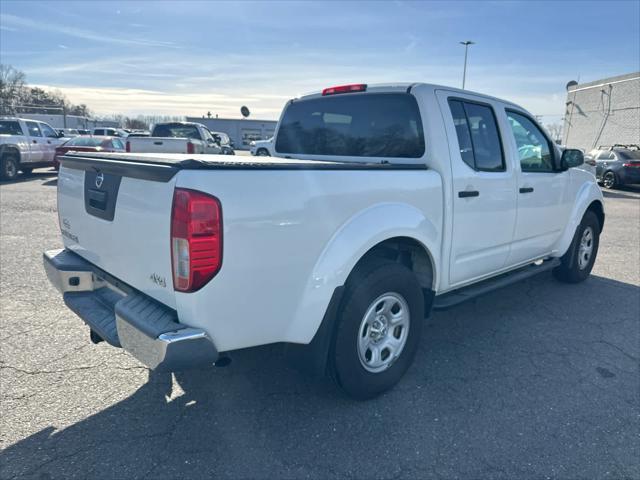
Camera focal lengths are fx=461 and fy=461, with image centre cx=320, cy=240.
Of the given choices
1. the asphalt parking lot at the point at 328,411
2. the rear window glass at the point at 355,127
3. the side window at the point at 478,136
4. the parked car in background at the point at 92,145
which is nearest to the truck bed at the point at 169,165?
the rear window glass at the point at 355,127

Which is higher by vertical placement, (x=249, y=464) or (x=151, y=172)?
(x=151, y=172)

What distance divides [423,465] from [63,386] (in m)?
2.38

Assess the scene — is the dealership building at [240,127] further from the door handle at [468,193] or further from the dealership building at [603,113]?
the door handle at [468,193]

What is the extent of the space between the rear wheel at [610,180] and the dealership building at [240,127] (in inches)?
1490

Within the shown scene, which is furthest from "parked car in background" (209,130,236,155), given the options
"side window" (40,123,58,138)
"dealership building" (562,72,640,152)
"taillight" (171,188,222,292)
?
"dealership building" (562,72,640,152)

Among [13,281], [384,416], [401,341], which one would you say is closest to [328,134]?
[401,341]

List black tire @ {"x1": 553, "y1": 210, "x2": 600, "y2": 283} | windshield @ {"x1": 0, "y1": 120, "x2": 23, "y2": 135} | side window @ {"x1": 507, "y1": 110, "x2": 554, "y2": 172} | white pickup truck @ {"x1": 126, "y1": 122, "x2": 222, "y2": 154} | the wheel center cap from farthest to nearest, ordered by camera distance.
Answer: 1. windshield @ {"x1": 0, "y1": 120, "x2": 23, "y2": 135}
2. white pickup truck @ {"x1": 126, "y1": 122, "x2": 222, "y2": 154}
3. black tire @ {"x1": 553, "y1": 210, "x2": 600, "y2": 283}
4. side window @ {"x1": 507, "y1": 110, "x2": 554, "y2": 172}
5. the wheel center cap

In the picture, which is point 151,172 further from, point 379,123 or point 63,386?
point 379,123

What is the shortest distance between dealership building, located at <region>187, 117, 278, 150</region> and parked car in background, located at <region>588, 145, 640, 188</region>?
37.6 meters

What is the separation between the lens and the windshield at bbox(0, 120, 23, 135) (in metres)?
15.6

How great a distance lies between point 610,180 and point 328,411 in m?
19.5

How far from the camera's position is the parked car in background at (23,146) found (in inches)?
598

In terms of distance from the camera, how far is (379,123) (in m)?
3.71

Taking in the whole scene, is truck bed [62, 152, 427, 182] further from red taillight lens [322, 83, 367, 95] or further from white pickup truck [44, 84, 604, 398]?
red taillight lens [322, 83, 367, 95]
